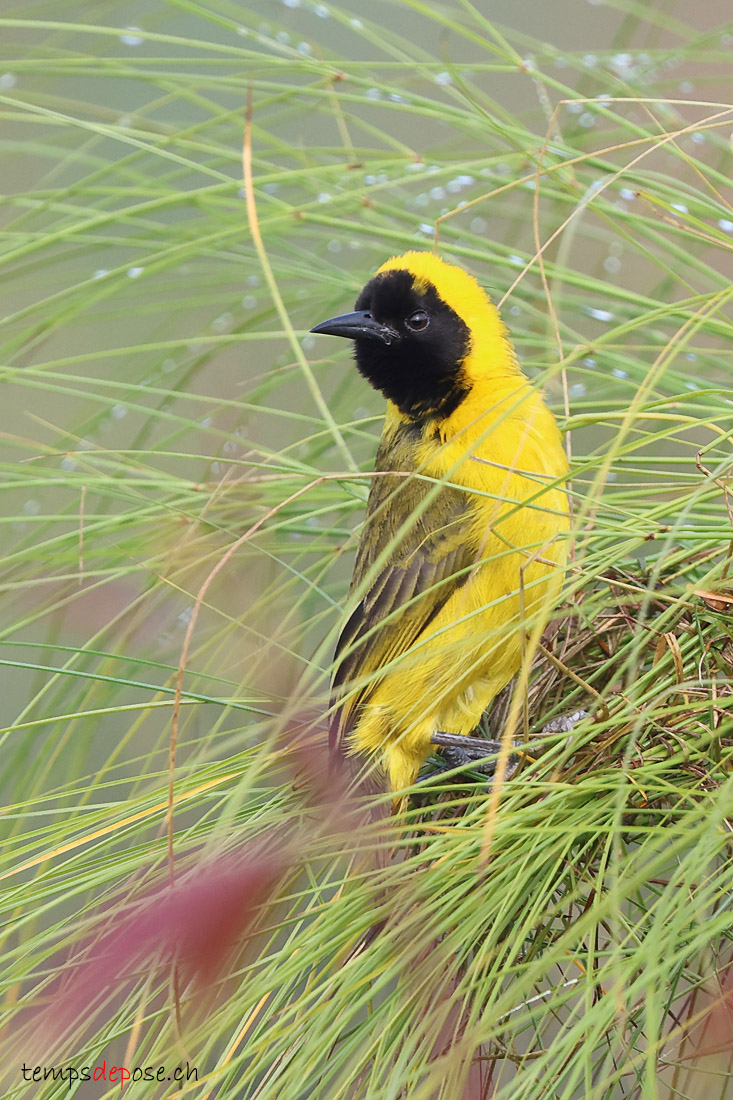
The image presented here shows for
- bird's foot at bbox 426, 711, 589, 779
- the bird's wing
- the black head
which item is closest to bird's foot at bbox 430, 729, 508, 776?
bird's foot at bbox 426, 711, 589, 779

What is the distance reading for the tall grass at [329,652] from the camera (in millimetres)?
943

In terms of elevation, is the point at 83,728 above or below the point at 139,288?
below

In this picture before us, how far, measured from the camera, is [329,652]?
1.47 m

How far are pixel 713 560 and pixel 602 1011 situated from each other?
0.71 m

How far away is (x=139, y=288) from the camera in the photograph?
173 centimetres

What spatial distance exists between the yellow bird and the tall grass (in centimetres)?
10

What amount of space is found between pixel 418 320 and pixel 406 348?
0.26 feet

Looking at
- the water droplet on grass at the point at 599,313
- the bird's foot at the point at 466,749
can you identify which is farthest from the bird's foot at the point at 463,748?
the water droplet on grass at the point at 599,313

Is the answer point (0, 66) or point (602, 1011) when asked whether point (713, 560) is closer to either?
point (602, 1011)

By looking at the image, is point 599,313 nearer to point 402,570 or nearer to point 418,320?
point 418,320

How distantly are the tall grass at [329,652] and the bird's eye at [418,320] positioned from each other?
0.14 m

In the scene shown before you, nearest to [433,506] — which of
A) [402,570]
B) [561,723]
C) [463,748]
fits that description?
[402,570]

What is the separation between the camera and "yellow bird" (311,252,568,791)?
5.52 ft

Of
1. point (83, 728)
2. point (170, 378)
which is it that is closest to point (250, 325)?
point (170, 378)
